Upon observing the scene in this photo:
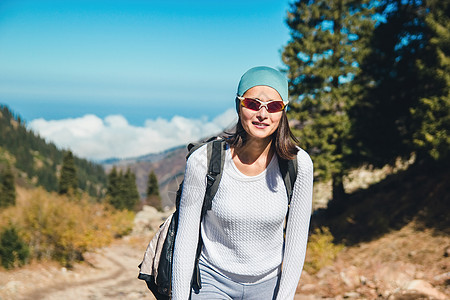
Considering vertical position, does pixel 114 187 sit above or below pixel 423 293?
below

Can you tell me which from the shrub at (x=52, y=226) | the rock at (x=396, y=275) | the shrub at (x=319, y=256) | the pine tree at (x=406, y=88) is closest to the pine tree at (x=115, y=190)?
the shrub at (x=52, y=226)

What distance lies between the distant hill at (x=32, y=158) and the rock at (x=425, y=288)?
139300mm

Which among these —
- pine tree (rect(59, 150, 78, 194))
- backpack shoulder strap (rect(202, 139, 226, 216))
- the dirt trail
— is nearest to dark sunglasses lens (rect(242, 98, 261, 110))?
backpack shoulder strap (rect(202, 139, 226, 216))

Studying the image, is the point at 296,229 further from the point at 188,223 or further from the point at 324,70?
the point at 324,70

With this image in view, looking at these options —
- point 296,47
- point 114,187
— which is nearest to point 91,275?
point 296,47

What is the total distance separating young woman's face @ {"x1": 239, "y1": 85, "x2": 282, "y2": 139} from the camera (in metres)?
2.06

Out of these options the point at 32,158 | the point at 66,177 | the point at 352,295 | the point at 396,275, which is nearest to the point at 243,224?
the point at 352,295

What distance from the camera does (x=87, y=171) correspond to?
6772 inches

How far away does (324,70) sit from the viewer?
17125 mm

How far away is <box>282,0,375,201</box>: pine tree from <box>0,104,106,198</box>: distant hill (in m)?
130

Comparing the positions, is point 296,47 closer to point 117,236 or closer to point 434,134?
point 434,134

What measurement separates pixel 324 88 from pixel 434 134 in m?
7.96

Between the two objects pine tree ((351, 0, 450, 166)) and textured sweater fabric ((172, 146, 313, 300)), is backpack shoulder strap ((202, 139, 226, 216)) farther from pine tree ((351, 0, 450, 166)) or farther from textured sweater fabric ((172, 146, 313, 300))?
pine tree ((351, 0, 450, 166))

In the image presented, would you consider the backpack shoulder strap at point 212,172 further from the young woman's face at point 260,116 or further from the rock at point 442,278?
the rock at point 442,278
